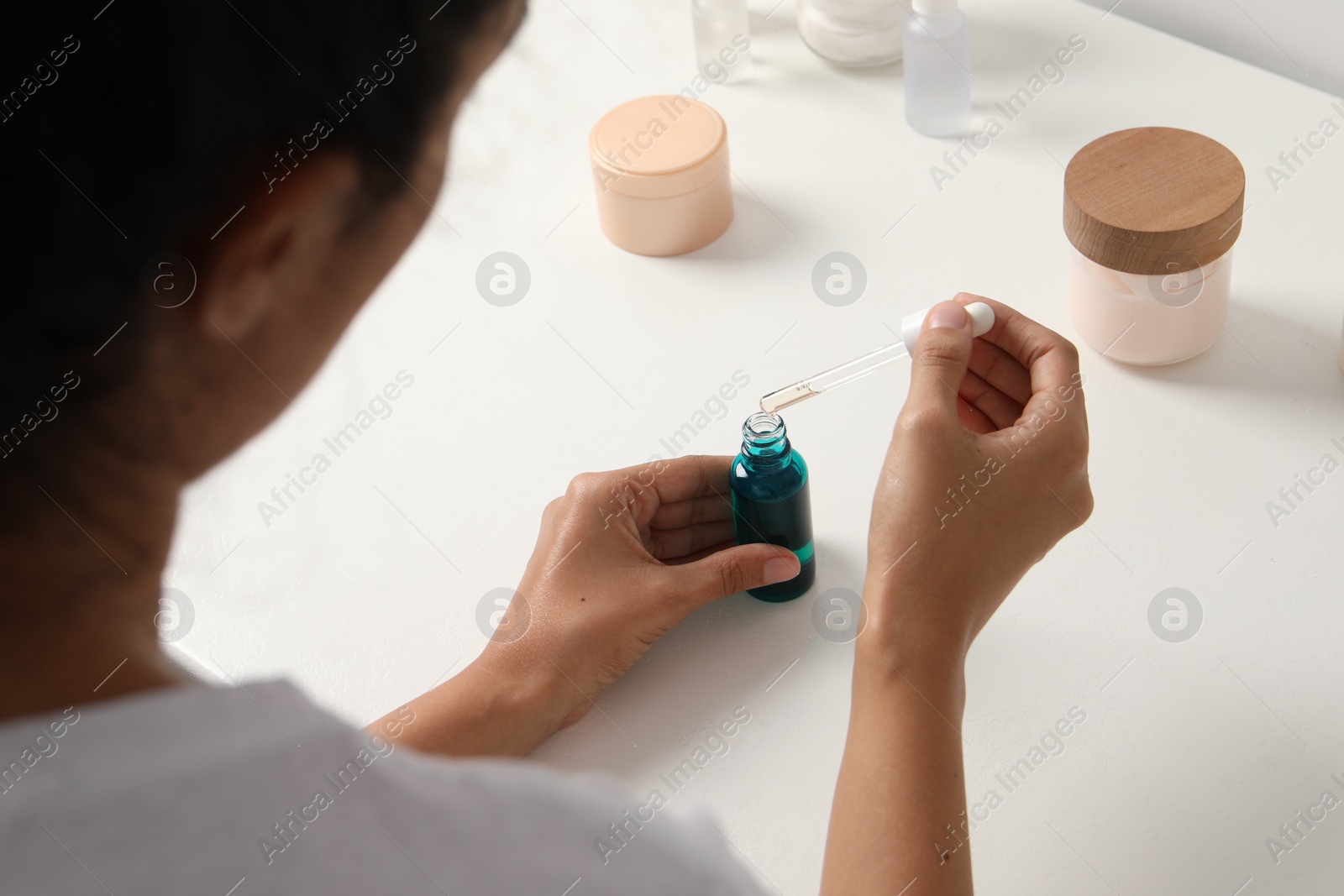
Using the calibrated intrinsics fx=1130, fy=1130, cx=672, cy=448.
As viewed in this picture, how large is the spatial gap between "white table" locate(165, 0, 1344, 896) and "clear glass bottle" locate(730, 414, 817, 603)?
0.09ft

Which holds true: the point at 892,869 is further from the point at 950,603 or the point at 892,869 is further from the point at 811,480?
the point at 811,480

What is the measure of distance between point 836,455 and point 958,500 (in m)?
0.24

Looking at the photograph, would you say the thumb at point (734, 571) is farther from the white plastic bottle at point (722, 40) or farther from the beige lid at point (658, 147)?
the white plastic bottle at point (722, 40)

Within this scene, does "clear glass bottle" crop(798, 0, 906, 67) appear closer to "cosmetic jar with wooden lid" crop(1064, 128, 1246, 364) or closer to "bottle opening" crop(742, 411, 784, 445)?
"cosmetic jar with wooden lid" crop(1064, 128, 1246, 364)

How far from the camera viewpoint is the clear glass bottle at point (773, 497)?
0.76m

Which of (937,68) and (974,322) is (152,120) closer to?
(974,322)

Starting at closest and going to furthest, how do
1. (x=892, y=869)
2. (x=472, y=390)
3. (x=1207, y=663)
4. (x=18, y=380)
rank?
(x=18, y=380)
(x=892, y=869)
(x=1207, y=663)
(x=472, y=390)

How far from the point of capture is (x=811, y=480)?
90 centimetres

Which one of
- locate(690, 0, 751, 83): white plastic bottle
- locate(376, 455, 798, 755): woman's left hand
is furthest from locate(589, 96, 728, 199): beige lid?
locate(376, 455, 798, 755): woman's left hand

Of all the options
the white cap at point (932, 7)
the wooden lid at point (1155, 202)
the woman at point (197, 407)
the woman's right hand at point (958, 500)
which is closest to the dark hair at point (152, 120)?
the woman at point (197, 407)

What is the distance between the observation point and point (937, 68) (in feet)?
3.59

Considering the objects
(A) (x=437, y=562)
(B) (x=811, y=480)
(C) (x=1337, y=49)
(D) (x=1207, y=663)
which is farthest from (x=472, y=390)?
(C) (x=1337, y=49)

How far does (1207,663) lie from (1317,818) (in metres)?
0.11

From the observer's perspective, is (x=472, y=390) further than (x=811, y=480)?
Yes
